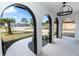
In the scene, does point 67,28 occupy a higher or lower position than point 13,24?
lower

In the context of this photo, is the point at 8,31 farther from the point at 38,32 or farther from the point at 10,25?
the point at 38,32

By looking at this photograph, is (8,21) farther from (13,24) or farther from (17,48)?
(17,48)

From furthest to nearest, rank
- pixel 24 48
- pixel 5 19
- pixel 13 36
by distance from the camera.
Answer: pixel 24 48
pixel 13 36
pixel 5 19

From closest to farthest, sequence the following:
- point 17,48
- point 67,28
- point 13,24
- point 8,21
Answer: point 8,21 < point 13,24 < point 17,48 < point 67,28

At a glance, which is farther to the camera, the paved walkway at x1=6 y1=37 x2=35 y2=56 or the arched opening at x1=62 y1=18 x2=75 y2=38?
the arched opening at x1=62 y1=18 x2=75 y2=38

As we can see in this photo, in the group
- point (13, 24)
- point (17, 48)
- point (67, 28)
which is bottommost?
point (17, 48)

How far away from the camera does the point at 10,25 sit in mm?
2939

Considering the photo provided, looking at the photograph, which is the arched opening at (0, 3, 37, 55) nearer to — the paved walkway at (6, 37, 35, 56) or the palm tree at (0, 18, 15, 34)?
the palm tree at (0, 18, 15, 34)

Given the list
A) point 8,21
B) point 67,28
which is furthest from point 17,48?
point 67,28

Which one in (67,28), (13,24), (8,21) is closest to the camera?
(8,21)

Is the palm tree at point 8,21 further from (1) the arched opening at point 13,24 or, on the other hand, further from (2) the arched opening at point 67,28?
(2) the arched opening at point 67,28

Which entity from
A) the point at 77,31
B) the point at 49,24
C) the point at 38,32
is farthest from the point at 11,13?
the point at 77,31

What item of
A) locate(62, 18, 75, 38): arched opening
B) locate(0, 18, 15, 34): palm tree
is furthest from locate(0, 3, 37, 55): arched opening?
Answer: locate(62, 18, 75, 38): arched opening

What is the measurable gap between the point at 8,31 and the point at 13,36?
0.30 metres
